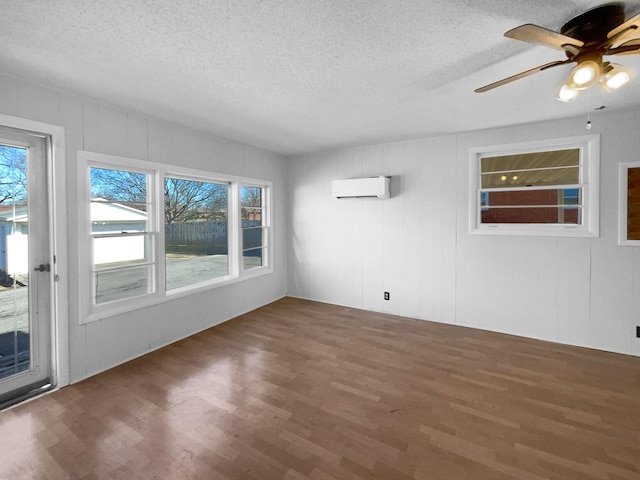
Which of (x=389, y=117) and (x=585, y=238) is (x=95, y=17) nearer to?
(x=389, y=117)

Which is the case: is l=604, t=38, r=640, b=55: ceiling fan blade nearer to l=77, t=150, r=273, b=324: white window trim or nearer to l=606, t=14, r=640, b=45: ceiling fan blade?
l=606, t=14, r=640, b=45: ceiling fan blade

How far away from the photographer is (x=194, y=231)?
12.5 feet

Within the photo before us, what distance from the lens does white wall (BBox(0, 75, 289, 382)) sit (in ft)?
7.98

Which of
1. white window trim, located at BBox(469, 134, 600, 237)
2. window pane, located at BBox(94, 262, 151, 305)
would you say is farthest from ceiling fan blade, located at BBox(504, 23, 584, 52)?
window pane, located at BBox(94, 262, 151, 305)

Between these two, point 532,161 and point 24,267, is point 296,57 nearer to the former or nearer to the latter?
point 24,267

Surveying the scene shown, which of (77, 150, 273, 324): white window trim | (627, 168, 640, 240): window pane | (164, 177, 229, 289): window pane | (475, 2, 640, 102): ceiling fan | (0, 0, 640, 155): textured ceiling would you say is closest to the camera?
(475, 2, 640, 102): ceiling fan

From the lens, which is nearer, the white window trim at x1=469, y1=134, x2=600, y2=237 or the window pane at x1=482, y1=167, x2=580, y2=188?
the white window trim at x1=469, y1=134, x2=600, y2=237

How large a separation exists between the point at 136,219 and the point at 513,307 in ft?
14.6

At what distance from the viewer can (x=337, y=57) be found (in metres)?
1.98

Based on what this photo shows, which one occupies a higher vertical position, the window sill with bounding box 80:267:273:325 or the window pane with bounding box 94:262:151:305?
the window pane with bounding box 94:262:151:305

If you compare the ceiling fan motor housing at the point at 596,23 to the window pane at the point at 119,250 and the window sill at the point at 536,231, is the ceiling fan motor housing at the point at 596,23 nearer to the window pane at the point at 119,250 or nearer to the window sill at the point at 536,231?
the window sill at the point at 536,231

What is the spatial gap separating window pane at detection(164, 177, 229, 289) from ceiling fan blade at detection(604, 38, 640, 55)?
3802mm

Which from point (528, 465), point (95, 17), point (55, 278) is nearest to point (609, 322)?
point (528, 465)

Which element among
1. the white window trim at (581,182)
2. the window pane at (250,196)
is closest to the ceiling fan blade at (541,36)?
the white window trim at (581,182)
